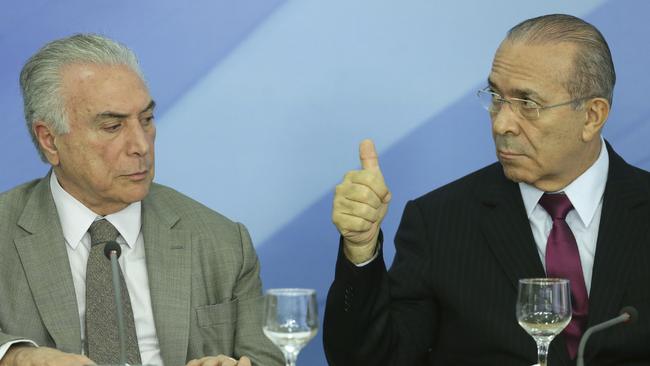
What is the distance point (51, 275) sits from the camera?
9.52 feet

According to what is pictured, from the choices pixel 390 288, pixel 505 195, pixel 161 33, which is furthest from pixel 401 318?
pixel 161 33

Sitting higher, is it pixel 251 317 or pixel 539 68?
pixel 539 68

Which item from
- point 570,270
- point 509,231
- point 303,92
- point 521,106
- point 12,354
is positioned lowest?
point 12,354

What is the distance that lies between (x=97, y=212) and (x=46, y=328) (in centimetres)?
35

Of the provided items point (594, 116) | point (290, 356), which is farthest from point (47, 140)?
point (594, 116)

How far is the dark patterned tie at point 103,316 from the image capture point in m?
2.87

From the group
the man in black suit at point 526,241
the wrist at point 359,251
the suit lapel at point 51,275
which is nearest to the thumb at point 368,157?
the wrist at point 359,251

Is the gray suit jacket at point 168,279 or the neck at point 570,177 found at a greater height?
the neck at point 570,177

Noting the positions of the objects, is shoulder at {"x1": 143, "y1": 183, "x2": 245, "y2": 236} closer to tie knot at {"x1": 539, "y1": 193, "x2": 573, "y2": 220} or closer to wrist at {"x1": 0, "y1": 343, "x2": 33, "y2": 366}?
wrist at {"x1": 0, "y1": 343, "x2": 33, "y2": 366}

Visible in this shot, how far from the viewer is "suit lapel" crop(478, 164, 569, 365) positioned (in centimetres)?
300

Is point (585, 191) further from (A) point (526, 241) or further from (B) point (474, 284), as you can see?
(B) point (474, 284)

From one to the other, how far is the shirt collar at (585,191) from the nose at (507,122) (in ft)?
0.66

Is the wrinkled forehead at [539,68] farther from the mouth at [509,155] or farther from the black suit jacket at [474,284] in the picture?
the black suit jacket at [474,284]

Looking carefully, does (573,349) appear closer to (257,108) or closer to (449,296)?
(449,296)
